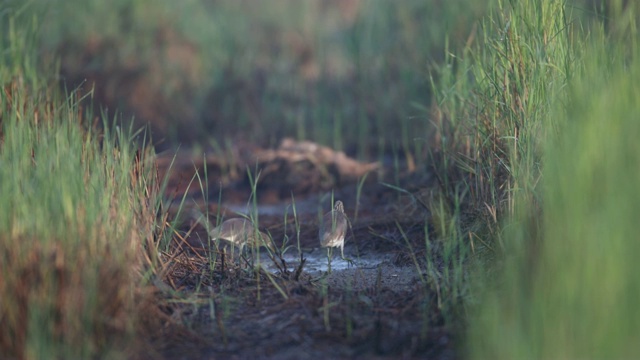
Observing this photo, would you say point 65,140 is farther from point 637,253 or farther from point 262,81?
point 262,81

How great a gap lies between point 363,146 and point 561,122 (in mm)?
5058

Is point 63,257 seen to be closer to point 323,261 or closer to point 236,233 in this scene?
point 236,233

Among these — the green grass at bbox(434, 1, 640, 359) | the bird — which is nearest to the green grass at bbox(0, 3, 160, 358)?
the bird

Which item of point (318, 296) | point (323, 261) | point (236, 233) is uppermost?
point (318, 296)

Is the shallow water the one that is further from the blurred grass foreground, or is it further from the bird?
the blurred grass foreground

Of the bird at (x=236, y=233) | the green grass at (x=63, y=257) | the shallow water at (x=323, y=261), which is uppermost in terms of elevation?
the green grass at (x=63, y=257)

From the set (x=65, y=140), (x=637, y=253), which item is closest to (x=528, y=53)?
(x=637, y=253)

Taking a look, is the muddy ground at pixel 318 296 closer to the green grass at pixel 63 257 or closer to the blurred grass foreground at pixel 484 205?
the blurred grass foreground at pixel 484 205

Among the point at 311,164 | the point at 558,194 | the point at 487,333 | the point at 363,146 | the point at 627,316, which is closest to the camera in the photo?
the point at 627,316

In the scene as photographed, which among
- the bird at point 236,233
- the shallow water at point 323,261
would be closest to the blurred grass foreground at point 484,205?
the shallow water at point 323,261

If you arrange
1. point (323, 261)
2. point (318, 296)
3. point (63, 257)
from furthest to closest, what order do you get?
point (323, 261)
point (318, 296)
point (63, 257)

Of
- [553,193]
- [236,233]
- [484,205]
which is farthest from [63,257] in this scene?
[484,205]

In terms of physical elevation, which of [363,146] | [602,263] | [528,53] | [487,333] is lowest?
[363,146]

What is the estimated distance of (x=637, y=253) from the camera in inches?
129
